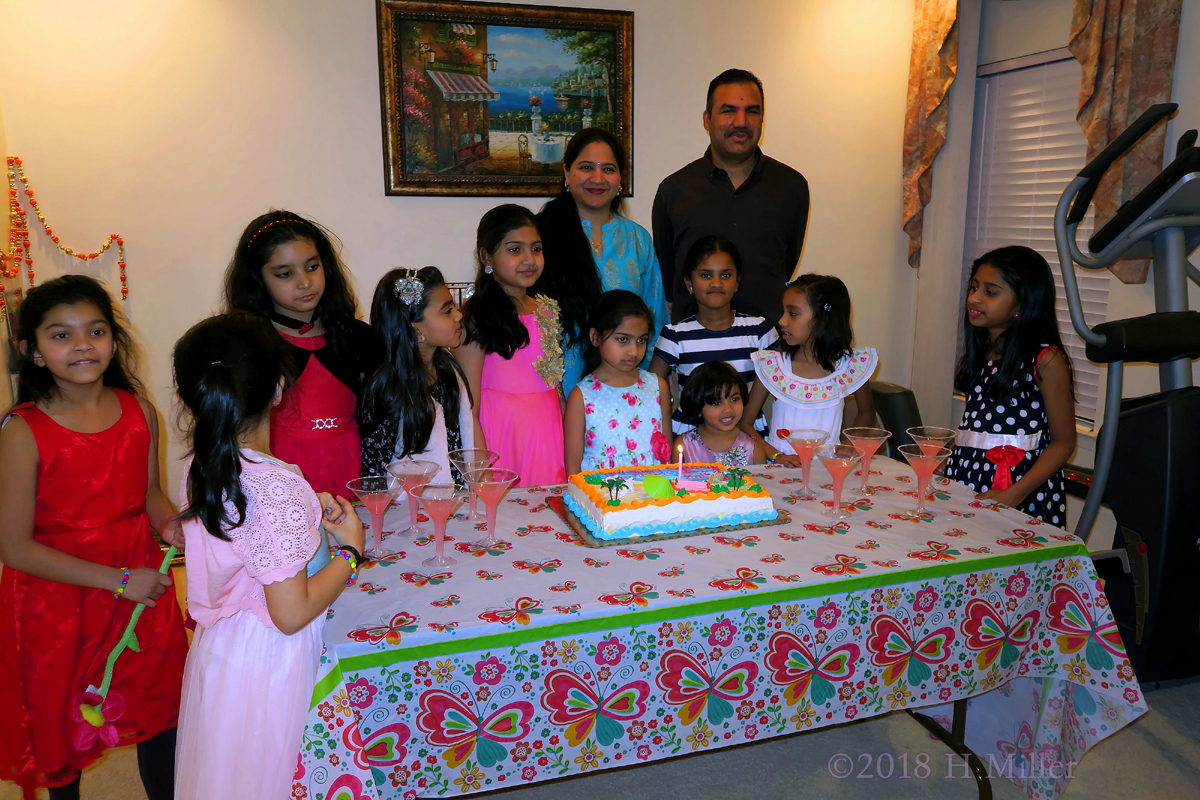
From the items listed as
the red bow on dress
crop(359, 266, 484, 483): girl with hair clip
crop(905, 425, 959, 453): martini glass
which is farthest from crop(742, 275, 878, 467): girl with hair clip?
crop(359, 266, 484, 483): girl with hair clip

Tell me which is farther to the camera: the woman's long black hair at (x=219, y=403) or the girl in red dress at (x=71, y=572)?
the girl in red dress at (x=71, y=572)

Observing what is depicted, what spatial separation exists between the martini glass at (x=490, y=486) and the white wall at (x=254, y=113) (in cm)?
289

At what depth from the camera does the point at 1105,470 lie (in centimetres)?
266

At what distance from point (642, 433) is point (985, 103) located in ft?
11.7

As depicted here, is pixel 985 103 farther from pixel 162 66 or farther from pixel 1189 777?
pixel 162 66

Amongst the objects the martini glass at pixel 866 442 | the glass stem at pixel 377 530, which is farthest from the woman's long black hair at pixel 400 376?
the martini glass at pixel 866 442

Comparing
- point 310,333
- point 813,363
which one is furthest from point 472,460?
point 813,363

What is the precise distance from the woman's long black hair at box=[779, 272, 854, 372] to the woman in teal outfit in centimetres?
56

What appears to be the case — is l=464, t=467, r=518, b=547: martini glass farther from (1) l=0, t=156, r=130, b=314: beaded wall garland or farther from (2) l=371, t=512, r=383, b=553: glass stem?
(1) l=0, t=156, r=130, b=314: beaded wall garland

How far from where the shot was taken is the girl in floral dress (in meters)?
2.57

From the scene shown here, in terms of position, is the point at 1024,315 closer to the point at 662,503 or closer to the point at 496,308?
the point at 662,503

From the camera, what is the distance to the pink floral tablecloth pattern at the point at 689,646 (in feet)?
4.76

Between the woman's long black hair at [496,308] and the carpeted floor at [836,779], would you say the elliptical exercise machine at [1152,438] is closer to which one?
the carpeted floor at [836,779]

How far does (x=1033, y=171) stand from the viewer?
14.8 ft
